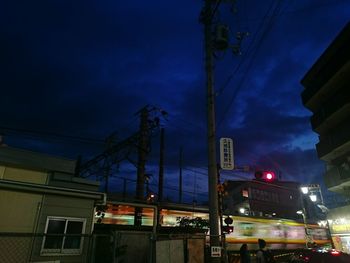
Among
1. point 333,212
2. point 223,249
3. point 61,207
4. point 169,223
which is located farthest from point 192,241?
point 333,212

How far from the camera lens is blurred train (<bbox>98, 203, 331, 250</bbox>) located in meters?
21.1

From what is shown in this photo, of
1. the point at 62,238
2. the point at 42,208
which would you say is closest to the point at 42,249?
the point at 62,238

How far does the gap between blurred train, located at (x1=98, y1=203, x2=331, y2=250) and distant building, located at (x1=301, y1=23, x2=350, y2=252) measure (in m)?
4.66

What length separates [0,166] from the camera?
432 inches

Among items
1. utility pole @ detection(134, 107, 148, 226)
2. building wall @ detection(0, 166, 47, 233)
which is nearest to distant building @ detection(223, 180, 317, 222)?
utility pole @ detection(134, 107, 148, 226)

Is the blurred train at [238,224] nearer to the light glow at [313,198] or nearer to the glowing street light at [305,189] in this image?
the light glow at [313,198]

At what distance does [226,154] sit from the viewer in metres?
12.5

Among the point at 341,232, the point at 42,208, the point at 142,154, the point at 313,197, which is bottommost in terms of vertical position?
the point at 42,208

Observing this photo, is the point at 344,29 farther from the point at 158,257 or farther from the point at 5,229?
the point at 5,229

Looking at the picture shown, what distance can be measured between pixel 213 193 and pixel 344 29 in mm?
20391

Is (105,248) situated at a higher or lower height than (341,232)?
lower

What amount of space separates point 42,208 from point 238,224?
52.1 feet

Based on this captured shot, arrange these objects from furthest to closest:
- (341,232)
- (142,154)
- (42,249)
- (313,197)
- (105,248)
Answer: (341,232) → (313,197) → (142,154) → (105,248) → (42,249)

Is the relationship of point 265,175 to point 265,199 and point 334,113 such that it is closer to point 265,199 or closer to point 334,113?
point 334,113
